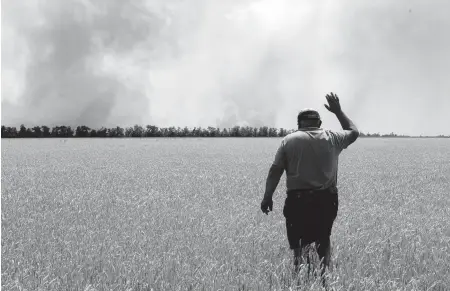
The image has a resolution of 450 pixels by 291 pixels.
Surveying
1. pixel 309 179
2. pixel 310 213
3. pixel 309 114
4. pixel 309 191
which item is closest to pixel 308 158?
pixel 309 179

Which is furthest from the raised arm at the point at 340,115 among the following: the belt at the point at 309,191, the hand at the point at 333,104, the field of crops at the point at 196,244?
→ the field of crops at the point at 196,244

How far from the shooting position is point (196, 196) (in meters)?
11.1

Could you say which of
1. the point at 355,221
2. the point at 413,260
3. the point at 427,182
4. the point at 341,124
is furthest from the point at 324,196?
the point at 427,182

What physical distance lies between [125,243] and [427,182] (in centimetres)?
1290

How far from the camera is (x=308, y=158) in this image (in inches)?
181

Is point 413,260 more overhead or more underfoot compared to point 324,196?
more underfoot

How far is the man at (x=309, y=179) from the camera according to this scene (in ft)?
15.0

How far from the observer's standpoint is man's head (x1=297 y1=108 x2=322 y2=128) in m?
4.66

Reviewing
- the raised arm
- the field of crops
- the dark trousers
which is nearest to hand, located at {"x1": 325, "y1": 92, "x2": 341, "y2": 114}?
the raised arm

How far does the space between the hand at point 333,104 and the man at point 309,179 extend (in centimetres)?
23

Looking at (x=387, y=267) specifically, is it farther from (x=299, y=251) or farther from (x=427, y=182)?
(x=427, y=182)

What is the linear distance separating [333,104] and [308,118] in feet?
1.28

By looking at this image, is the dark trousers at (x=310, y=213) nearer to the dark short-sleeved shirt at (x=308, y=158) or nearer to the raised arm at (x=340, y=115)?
the dark short-sleeved shirt at (x=308, y=158)

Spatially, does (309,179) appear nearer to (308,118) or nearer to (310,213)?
(310,213)
